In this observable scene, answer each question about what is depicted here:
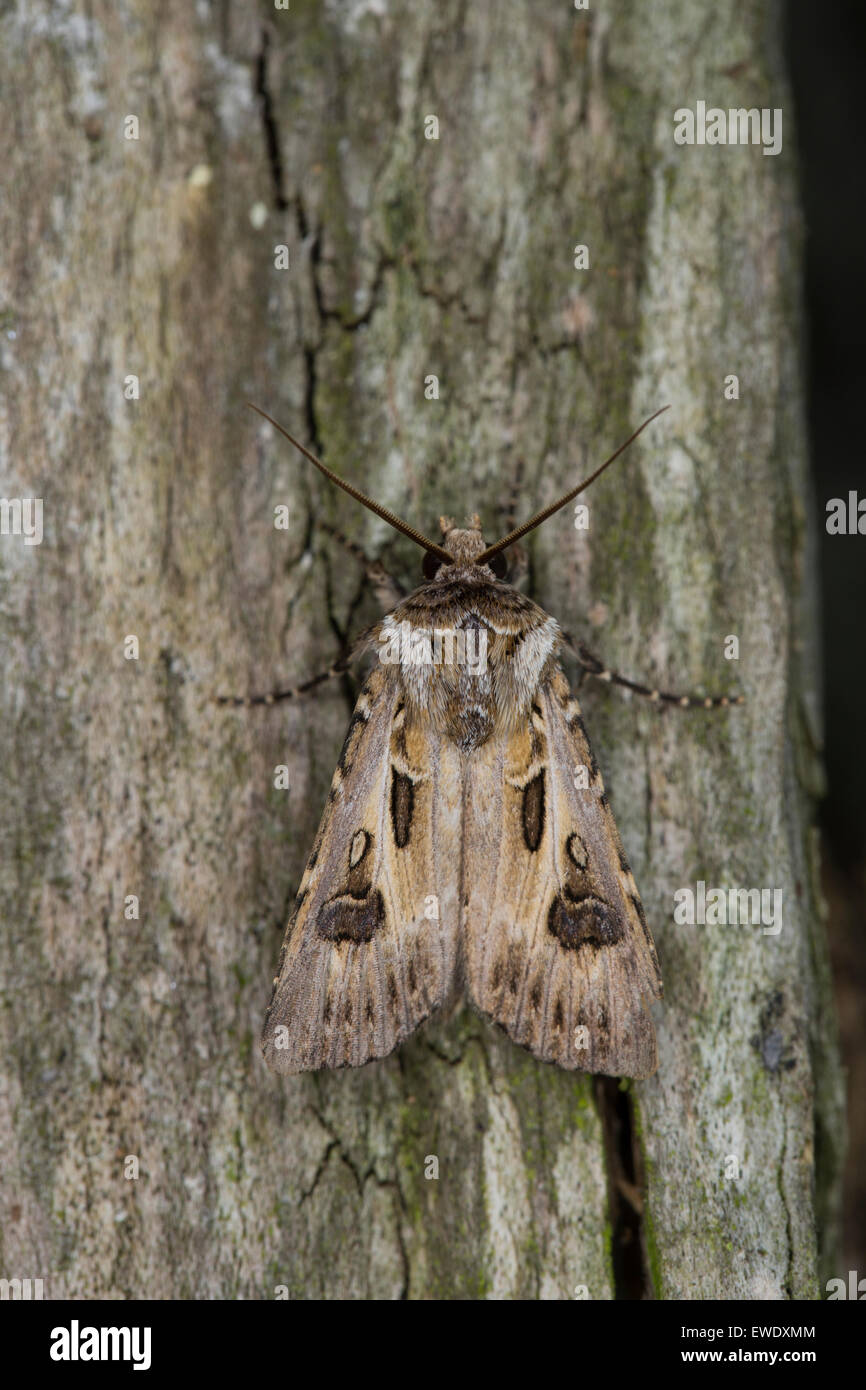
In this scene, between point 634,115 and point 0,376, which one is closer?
point 0,376

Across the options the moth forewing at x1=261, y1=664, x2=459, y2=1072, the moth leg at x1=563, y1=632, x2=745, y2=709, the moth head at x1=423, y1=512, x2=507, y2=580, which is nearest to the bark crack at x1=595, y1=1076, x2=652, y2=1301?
the moth forewing at x1=261, y1=664, x2=459, y2=1072

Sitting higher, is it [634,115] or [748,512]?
[634,115]

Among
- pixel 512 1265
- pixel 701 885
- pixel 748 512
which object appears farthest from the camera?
pixel 748 512

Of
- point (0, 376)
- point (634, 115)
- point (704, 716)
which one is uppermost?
point (634, 115)

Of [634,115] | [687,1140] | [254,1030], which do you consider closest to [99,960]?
[254,1030]

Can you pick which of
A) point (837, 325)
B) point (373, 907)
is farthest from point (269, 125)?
point (373, 907)

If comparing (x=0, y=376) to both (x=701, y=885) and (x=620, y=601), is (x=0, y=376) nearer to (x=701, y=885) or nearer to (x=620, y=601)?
(x=620, y=601)

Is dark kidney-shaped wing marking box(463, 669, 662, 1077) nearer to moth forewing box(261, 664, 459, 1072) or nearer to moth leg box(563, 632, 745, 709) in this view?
moth forewing box(261, 664, 459, 1072)

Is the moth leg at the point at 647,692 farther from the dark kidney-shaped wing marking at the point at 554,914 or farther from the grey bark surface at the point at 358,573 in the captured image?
the dark kidney-shaped wing marking at the point at 554,914
